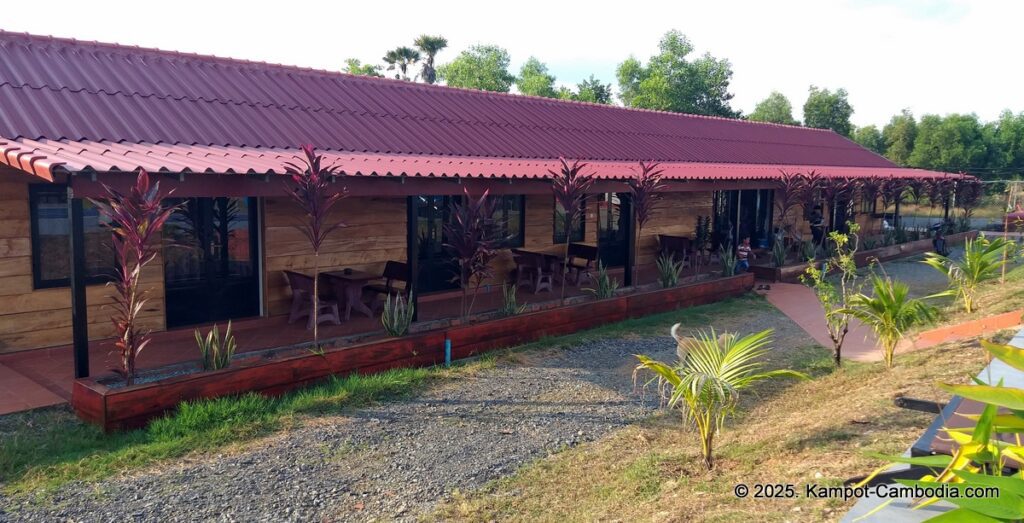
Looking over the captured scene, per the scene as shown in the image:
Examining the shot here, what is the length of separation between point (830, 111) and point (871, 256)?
1538 inches

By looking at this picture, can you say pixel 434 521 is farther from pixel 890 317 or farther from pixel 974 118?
pixel 974 118

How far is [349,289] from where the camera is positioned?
894 centimetres

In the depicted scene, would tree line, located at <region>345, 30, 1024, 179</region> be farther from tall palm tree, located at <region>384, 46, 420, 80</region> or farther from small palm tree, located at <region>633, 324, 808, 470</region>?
small palm tree, located at <region>633, 324, 808, 470</region>

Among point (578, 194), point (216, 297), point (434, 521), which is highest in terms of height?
point (578, 194)

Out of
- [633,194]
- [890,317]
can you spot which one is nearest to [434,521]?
[890,317]

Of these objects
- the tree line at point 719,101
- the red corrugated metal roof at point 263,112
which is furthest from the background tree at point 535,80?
the red corrugated metal roof at point 263,112

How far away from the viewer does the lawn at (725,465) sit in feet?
13.6

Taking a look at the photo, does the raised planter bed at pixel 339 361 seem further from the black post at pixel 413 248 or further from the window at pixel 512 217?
the window at pixel 512 217

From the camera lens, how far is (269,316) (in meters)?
9.32

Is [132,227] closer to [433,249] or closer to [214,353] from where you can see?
[214,353]

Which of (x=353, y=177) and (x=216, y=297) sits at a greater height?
(x=353, y=177)

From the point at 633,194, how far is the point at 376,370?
5073 millimetres

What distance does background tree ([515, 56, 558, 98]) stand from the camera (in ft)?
196

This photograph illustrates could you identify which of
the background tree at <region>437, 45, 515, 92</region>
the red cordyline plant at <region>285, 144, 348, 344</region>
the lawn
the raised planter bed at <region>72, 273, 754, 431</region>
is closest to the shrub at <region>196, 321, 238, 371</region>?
the raised planter bed at <region>72, 273, 754, 431</region>
